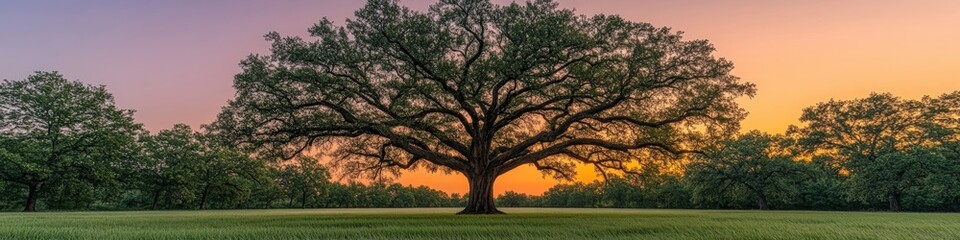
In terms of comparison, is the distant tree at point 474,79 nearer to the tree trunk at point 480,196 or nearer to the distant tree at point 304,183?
the tree trunk at point 480,196

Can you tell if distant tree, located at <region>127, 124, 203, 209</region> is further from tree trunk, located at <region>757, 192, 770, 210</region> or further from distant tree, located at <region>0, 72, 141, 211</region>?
tree trunk, located at <region>757, 192, 770, 210</region>

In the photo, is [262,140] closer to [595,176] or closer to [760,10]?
[595,176]

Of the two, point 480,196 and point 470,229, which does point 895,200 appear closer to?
point 480,196

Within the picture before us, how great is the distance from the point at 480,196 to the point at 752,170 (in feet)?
139

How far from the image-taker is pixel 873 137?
54.4 metres

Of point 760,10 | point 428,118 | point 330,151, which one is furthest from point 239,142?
point 760,10

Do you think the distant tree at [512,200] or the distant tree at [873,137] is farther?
the distant tree at [512,200]

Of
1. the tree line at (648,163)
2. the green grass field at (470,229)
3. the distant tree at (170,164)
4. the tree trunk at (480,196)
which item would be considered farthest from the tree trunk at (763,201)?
the distant tree at (170,164)

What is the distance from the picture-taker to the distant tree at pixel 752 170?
56219 millimetres

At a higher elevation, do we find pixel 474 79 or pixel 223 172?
pixel 474 79

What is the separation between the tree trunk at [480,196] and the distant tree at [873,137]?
39935 millimetres

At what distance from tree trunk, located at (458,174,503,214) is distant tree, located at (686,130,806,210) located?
115 ft

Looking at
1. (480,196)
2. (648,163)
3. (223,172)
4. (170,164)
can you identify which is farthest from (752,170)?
(170,164)

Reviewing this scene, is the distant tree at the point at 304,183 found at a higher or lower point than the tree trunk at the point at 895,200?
higher
